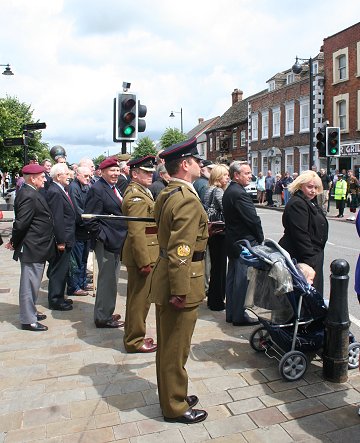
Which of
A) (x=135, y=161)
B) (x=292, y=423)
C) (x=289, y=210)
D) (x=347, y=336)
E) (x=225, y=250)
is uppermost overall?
(x=135, y=161)

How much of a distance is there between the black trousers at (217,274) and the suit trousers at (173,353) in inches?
113

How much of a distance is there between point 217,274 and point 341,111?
24.9 meters

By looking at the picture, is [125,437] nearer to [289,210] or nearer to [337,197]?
[289,210]

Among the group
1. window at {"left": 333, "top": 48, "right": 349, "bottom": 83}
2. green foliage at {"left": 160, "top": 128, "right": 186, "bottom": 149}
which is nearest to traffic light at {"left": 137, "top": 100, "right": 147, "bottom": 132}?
window at {"left": 333, "top": 48, "right": 349, "bottom": 83}

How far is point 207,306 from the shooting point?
251 inches

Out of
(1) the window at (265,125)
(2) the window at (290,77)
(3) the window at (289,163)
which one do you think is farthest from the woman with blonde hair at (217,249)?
(1) the window at (265,125)

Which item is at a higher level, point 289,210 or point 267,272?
point 289,210

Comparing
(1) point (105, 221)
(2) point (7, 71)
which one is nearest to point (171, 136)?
(2) point (7, 71)

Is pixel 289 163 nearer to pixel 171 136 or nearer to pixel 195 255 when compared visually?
pixel 171 136

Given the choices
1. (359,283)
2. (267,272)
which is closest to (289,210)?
(267,272)

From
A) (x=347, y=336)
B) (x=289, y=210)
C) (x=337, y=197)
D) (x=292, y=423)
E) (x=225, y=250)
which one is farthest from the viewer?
(x=337, y=197)

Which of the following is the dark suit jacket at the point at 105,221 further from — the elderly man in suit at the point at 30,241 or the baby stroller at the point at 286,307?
the baby stroller at the point at 286,307

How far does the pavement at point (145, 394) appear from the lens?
3.22 m

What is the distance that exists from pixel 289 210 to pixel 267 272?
2.83 ft
